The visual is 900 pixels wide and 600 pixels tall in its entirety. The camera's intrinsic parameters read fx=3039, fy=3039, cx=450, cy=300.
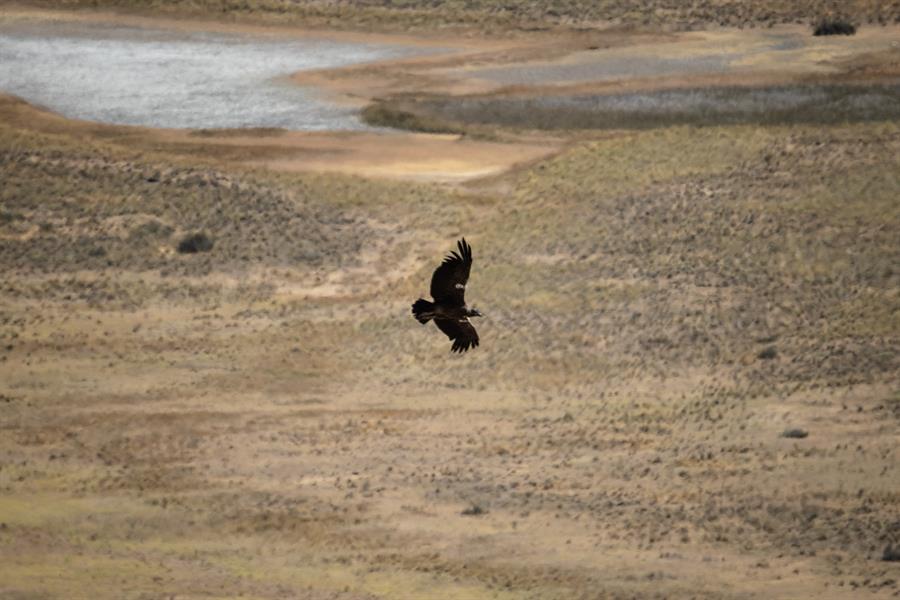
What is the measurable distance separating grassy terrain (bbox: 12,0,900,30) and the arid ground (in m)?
10.2

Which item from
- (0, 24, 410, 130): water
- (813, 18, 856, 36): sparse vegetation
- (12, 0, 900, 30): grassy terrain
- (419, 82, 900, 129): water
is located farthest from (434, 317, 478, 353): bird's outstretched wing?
(12, 0, 900, 30): grassy terrain

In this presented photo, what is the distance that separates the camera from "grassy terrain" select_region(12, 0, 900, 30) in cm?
9650

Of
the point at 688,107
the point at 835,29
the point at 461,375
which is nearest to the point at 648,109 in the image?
the point at 688,107

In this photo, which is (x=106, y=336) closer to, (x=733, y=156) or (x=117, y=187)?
(x=117, y=187)

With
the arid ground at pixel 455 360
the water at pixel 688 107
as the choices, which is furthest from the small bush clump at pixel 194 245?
the water at pixel 688 107

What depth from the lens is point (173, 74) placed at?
88.4 metres

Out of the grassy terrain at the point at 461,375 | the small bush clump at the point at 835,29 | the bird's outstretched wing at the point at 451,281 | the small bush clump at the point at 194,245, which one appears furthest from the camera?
the small bush clump at the point at 835,29

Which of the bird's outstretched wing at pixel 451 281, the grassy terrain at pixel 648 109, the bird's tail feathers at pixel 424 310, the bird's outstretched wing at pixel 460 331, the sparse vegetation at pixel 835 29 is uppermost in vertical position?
the bird's outstretched wing at pixel 451 281

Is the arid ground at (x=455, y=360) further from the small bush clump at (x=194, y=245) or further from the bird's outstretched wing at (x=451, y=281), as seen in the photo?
the bird's outstretched wing at (x=451, y=281)

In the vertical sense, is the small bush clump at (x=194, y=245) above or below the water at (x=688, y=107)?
below

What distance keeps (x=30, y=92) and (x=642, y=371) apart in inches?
1186

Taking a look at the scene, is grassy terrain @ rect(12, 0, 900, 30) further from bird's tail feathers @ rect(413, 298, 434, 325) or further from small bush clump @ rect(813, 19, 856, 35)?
bird's tail feathers @ rect(413, 298, 434, 325)

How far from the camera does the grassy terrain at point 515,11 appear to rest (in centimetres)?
9650

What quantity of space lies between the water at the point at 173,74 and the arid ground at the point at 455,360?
Answer: 63.9 inches
